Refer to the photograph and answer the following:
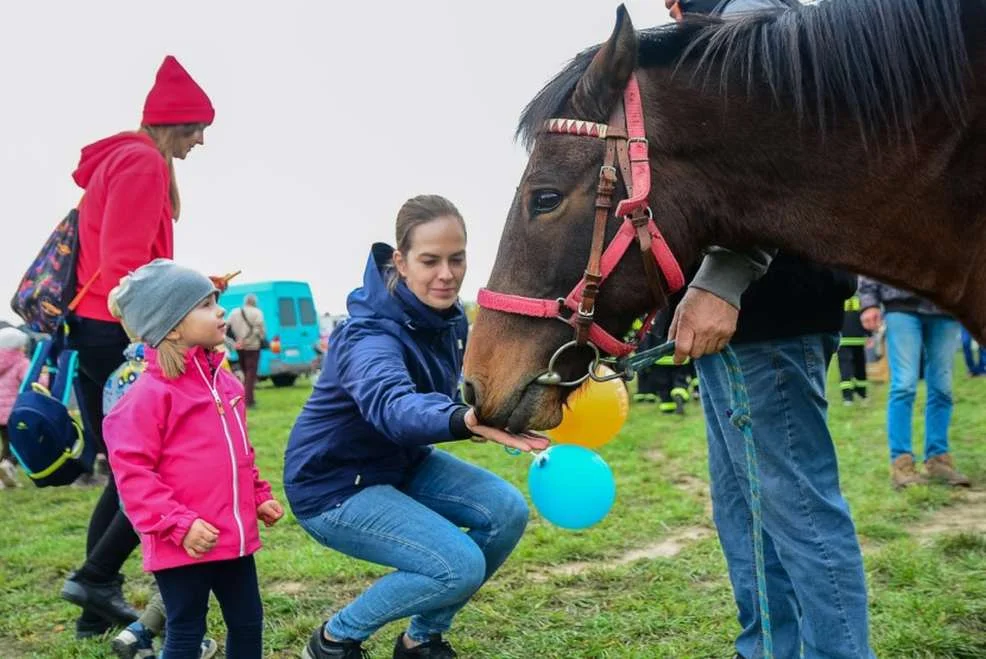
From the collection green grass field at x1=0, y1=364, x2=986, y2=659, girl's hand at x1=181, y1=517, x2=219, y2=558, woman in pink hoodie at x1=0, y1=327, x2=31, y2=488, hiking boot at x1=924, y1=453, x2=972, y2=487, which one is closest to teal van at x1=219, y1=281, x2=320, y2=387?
woman in pink hoodie at x1=0, y1=327, x2=31, y2=488

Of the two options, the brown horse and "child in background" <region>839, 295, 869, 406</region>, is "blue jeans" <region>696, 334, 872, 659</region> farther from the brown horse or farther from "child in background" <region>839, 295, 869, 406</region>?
"child in background" <region>839, 295, 869, 406</region>

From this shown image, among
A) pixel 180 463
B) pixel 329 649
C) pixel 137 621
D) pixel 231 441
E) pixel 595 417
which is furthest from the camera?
pixel 595 417

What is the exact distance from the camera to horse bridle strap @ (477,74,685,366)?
1.99 m

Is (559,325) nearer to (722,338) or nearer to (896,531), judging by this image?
(722,338)

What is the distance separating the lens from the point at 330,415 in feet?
10.6

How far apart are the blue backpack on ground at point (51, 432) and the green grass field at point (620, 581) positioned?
0.75 meters

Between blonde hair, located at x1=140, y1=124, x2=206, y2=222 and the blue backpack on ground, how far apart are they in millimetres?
848

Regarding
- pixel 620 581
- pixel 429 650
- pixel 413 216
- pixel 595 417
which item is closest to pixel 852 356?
pixel 620 581

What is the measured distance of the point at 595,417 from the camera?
13.5 ft

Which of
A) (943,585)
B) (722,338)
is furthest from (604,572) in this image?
(722,338)

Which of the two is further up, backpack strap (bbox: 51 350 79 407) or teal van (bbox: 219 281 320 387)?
backpack strap (bbox: 51 350 79 407)

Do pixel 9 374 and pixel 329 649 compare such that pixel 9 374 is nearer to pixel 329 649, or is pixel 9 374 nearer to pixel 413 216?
pixel 329 649

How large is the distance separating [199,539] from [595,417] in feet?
6.72

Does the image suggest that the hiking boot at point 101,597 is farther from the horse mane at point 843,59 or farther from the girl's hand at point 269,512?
the horse mane at point 843,59
